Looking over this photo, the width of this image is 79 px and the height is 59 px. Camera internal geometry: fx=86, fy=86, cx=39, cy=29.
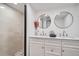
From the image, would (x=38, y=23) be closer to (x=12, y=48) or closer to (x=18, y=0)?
(x=12, y=48)

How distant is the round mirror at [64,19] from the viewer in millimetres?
1832

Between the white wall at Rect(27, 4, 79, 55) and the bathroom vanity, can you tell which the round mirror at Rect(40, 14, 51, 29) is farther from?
the bathroom vanity

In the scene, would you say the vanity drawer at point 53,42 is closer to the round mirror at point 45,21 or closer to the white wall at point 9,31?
the round mirror at point 45,21

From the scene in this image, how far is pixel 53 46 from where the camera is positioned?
1.63 meters

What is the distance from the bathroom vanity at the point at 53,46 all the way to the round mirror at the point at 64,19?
1.20 feet

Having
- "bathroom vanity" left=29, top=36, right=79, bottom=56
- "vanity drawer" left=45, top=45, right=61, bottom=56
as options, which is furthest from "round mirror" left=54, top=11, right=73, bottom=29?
"vanity drawer" left=45, top=45, right=61, bottom=56

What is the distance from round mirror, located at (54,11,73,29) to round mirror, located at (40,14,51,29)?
0.18 meters

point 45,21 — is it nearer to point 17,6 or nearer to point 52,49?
point 52,49

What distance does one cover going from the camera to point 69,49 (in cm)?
158

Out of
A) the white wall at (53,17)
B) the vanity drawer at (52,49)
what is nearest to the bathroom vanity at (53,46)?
the vanity drawer at (52,49)

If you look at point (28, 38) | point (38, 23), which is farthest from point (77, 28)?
point (28, 38)

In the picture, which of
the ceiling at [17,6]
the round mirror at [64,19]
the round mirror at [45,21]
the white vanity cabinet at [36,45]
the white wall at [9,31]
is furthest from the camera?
the round mirror at [45,21]

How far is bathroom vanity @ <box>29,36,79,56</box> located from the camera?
155cm

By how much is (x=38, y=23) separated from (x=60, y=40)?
0.63 m
